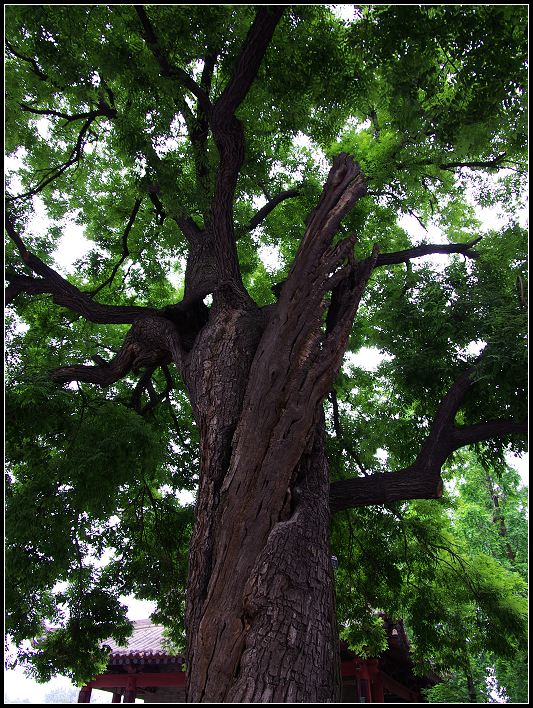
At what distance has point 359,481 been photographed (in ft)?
14.3

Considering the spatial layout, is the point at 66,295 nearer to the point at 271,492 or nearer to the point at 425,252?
the point at 271,492

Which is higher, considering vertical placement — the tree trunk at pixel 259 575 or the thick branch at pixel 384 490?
the thick branch at pixel 384 490

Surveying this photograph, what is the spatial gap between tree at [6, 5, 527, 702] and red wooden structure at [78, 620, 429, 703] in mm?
3225

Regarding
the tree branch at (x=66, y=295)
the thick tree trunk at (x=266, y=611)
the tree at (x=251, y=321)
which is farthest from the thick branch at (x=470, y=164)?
the thick tree trunk at (x=266, y=611)

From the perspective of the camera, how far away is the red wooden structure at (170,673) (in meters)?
8.95

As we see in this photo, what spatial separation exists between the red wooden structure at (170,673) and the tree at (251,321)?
3225 mm

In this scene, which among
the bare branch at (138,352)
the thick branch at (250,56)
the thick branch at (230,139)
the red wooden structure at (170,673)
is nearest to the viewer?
the thick branch at (250,56)

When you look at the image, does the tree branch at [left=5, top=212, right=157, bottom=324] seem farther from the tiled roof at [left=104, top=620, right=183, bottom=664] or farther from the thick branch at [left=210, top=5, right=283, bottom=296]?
the tiled roof at [left=104, top=620, right=183, bottom=664]

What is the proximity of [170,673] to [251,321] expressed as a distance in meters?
8.72

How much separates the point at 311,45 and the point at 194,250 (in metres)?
2.36

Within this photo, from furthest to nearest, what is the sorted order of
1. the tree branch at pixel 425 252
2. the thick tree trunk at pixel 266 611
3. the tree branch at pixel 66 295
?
the tree branch at pixel 425 252 → the tree branch at pixel 66 295 → the thick tree trunk at pixel 266 611

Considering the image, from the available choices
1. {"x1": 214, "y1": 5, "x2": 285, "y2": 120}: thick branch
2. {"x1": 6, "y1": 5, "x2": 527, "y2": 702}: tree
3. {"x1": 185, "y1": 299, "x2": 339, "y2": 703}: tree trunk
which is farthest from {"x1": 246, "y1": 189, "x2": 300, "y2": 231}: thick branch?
{"x1": 185, "y1": 299, "x2": 339, "y2": 703}: tree trunk

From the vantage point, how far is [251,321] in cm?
413

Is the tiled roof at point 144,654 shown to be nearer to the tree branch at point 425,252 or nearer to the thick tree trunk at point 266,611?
the thick tree trunk at point 266,611
